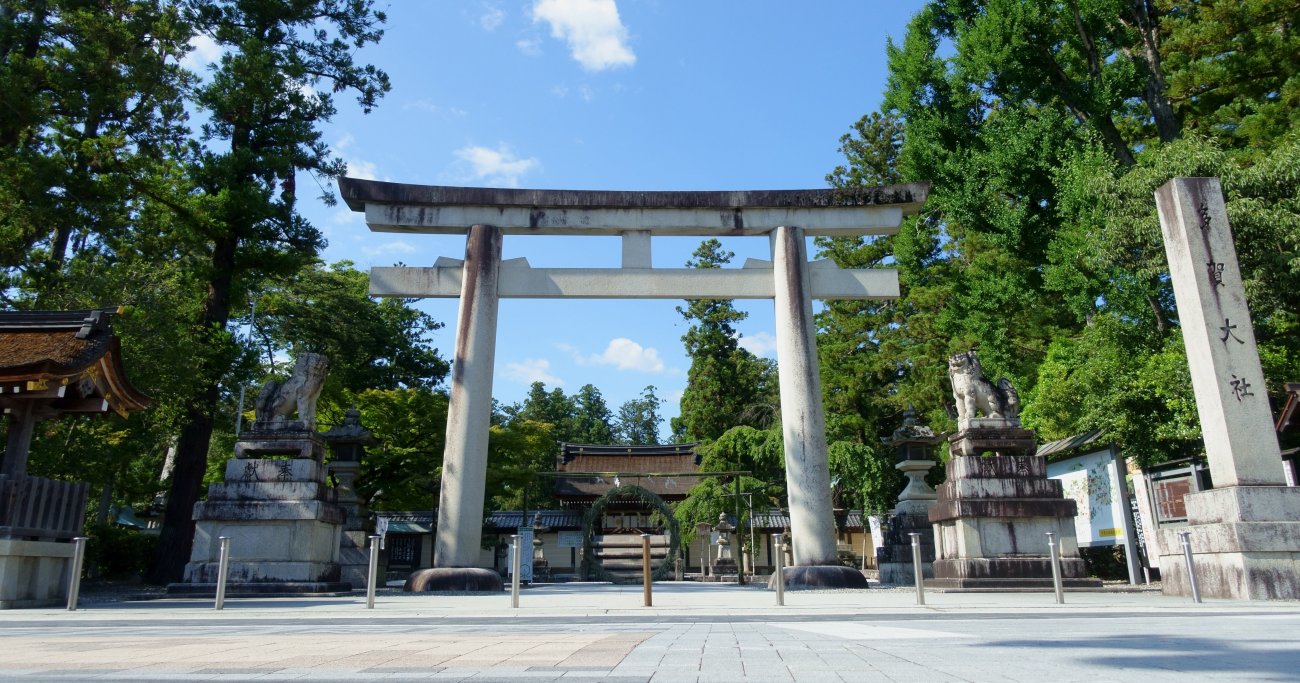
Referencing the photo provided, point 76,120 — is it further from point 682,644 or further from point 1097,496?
point 1097,496

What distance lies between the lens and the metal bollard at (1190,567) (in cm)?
729

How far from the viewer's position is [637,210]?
495 inches

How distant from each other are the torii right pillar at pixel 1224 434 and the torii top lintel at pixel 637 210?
4542 mm

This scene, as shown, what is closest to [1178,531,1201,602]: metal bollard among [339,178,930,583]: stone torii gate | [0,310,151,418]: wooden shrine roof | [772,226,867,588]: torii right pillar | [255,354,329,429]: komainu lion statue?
[772,226,867,588]: torii right pillar

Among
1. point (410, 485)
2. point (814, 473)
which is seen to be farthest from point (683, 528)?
point (814, 473)

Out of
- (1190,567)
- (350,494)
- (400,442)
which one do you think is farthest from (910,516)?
(400,442)

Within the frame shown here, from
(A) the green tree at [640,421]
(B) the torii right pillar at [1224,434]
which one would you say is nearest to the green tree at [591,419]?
(A) the green tree at [640,421]

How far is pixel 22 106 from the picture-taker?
487 inches

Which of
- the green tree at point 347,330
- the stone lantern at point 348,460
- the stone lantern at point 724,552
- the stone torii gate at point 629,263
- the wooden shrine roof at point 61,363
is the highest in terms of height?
the green tree at point 347,330

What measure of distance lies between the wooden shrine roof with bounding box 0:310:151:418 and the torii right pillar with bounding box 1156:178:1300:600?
13.2 metres

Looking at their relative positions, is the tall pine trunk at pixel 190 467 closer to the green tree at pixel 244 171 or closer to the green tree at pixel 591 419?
the green tree at pixel 244 171

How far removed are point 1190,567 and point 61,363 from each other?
1303 centimetres

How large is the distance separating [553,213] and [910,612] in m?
8.58

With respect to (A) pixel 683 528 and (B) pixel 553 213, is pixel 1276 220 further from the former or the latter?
(A) pixel 683 528
